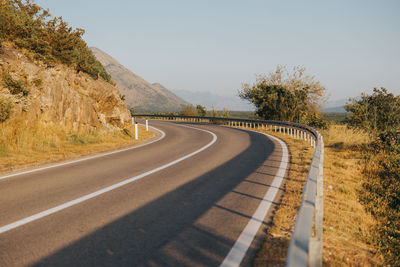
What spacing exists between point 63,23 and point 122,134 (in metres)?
7.05

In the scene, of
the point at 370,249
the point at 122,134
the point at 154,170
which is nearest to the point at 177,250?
the point at 370,249

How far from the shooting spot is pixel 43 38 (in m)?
15.0

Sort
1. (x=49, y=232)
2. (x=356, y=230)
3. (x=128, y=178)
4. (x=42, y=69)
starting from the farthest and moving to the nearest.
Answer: (x=42, y=69)
(x=128, y=178)
(x=356, y=230)
(x=49, y=232)

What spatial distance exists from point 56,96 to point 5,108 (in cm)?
299

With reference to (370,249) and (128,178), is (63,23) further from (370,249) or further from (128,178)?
(370,249)

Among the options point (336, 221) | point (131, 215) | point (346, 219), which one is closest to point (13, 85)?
point (131, 215)

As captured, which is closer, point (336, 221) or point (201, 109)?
point (336, 221)

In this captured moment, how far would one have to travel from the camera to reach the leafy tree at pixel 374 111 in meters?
14.7

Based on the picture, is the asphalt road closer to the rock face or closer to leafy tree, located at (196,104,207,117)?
the rock face

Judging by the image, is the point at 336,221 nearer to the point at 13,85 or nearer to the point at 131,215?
the point at 131,215

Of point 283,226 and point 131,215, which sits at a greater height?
point 283,226

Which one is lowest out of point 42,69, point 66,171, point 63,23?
point 66,171

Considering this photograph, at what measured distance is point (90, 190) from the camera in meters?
6.18

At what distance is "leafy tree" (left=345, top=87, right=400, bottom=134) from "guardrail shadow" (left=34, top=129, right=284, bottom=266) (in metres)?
12.3
